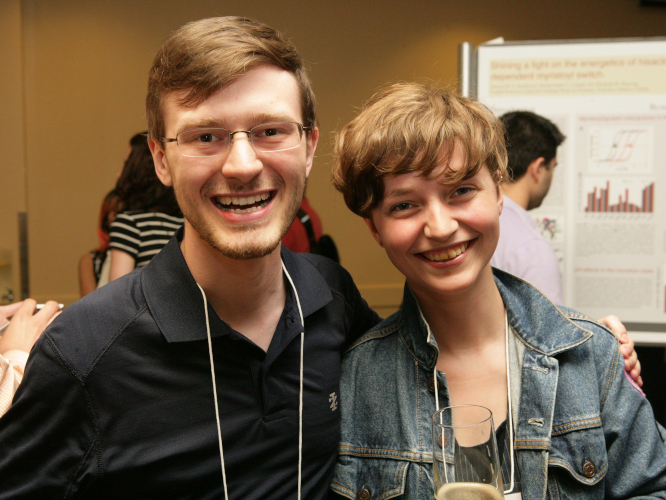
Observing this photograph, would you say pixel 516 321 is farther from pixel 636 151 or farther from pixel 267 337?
pixel 636 151

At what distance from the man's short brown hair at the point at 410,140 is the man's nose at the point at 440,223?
0.24 ft

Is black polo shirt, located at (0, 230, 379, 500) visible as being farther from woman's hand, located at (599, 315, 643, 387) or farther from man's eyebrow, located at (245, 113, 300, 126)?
woman's hand, located at (599, 315, 643, 387)

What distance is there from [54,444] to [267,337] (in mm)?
482

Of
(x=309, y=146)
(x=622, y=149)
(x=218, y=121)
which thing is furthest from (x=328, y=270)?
(x=622, y=149)

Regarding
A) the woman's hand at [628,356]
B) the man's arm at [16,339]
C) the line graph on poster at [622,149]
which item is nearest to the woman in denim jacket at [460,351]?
the woman's hand at [628,356]

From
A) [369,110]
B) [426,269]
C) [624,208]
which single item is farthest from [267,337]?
[624,208]

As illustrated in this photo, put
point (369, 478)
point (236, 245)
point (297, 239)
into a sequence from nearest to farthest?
point (236, 245), point (369, 478), point (297, 239)

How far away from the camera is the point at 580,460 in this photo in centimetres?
127

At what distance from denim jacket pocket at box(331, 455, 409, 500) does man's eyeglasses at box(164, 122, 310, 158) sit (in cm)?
75

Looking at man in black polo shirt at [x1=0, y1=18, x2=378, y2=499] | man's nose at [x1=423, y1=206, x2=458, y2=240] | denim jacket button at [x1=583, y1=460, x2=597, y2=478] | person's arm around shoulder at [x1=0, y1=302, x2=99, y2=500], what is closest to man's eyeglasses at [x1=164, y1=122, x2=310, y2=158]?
man in black polo shirt at [x1=0, y1=18, x2=378, y2=499]

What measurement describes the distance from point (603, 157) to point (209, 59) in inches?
63.9

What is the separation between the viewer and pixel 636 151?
2234 millimetres

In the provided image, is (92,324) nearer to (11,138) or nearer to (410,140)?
(410,140)

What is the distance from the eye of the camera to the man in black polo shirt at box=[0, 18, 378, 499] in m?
1.19
